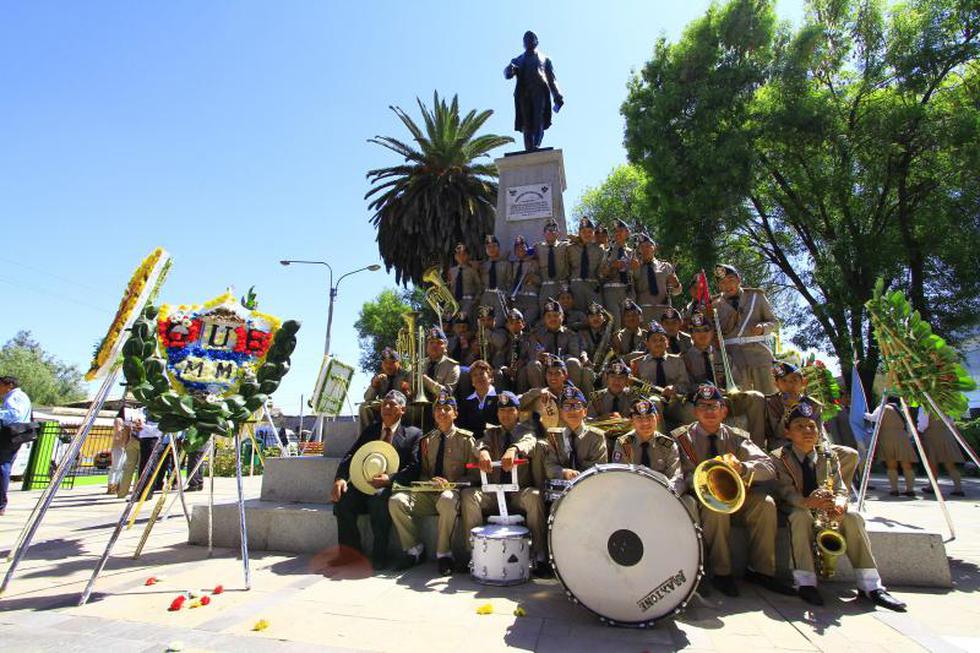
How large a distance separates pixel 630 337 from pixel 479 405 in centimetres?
294

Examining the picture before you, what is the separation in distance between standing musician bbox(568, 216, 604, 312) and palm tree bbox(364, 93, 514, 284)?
15190mm

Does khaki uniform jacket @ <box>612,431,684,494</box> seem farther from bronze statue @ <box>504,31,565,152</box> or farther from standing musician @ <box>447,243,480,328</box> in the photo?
bronze statue @ <box>504,31,565,152</box>

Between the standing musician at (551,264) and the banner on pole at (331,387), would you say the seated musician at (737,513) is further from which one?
the banner on pole at (331,387)

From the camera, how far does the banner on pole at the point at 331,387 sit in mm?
10109

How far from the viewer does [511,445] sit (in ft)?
19.0

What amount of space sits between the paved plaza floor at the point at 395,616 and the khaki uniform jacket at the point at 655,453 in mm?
1103

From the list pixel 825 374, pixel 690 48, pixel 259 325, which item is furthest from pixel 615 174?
pixel 259 325

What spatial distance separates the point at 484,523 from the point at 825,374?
4.68m

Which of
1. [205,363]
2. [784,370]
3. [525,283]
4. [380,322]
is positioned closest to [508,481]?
[784,370]

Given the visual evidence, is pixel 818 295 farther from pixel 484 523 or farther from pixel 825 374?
pixel 484 523

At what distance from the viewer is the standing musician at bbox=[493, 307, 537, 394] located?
803 cm

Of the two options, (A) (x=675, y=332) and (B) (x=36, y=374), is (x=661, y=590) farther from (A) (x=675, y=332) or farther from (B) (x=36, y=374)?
(B) (x=36, y=374)

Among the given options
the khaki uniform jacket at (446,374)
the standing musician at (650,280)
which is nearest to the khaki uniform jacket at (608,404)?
the khaki uniform jacket at (446,374)

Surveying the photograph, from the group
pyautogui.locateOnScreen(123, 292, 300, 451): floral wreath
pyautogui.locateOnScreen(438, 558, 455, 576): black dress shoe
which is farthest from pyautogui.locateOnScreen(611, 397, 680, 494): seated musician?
pyautogui.locateOnScreen(123, 292, 300, 451): floral wreath
